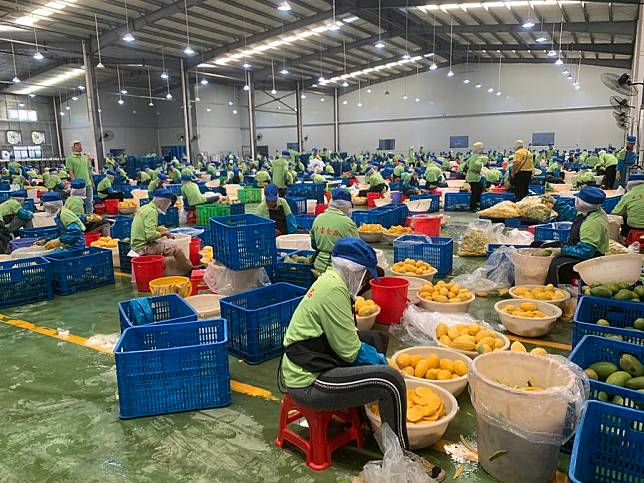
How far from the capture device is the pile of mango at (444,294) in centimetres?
437

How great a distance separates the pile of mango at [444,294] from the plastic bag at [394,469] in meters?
2.24

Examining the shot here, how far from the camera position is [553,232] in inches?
248

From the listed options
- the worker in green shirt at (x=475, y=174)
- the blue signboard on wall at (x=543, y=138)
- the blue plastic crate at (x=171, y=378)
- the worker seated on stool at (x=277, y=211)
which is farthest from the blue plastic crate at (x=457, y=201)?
the blue signboard on wall at (x=543, y=138)

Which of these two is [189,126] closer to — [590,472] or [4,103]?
[4,103]

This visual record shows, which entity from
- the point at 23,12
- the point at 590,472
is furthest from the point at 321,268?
the point at 23,12

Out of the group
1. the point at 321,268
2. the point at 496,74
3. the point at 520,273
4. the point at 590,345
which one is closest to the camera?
the point at 590,345

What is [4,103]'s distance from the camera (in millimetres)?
26609

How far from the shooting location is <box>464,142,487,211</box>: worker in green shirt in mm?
10734

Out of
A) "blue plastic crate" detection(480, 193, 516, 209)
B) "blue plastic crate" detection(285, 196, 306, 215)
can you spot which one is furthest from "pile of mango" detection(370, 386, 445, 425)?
"blue plastic crate" detection(480, 193, 516, 209)

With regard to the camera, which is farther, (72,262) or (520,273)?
(72,262)

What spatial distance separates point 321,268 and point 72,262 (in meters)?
3.14

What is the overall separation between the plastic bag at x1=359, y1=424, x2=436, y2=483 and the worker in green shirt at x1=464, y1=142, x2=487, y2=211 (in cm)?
936

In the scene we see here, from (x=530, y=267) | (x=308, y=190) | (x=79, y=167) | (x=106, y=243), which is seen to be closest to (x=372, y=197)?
(x=308, y=190)

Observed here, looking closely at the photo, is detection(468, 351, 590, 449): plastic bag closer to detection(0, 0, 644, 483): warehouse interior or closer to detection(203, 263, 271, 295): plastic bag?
detection(0, 0, 644, 483): warehouse interior
